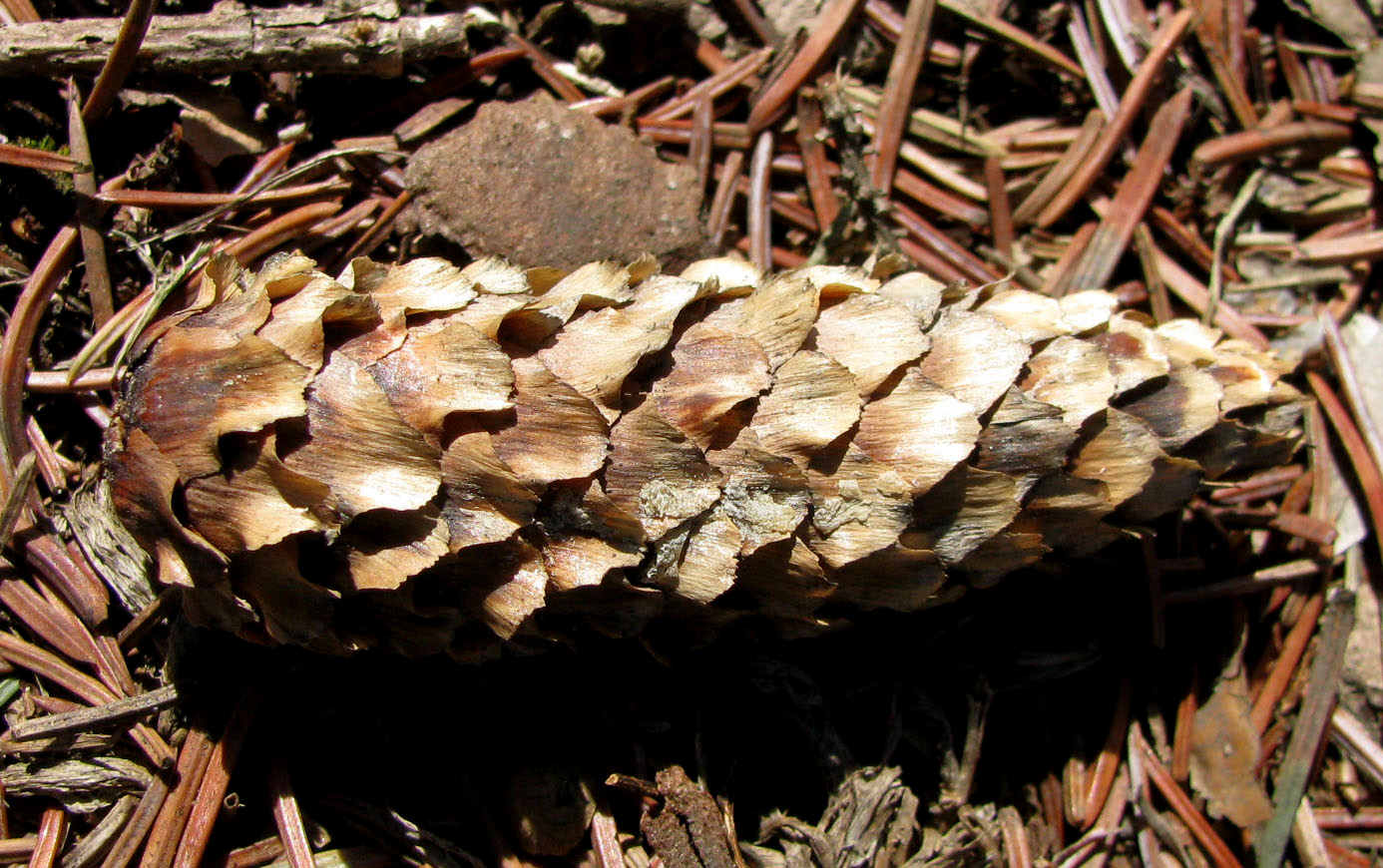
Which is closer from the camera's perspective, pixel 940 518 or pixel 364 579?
pixel 364 579

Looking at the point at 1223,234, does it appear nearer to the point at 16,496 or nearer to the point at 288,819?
the point at 288,819

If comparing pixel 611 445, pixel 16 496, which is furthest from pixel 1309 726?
pixel 16 496

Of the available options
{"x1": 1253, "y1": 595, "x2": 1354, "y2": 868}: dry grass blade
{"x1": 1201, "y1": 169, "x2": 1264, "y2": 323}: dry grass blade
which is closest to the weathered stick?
{"x1": 1201, "y1": 169, "x2": 1264, "y2": 323}: dry grass blade

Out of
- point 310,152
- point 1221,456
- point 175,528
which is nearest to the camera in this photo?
point 175,528

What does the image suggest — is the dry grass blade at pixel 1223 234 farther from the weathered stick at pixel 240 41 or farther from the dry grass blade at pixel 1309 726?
the weathered stick at pixel 240 41

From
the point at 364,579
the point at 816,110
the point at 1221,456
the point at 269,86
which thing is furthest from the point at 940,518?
the point at 269,86

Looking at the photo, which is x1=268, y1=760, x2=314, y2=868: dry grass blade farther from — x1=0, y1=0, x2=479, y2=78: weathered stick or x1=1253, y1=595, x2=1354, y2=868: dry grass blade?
x1=1253, y1=595, x2=1354, y2=868: dry grass blade

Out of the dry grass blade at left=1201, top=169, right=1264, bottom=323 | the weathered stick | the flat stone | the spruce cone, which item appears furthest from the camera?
the dry grass blade at left=1201, top=169, right=1264, bottom=323

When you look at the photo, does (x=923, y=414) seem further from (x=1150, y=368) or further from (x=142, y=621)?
(x=142, y=621)
